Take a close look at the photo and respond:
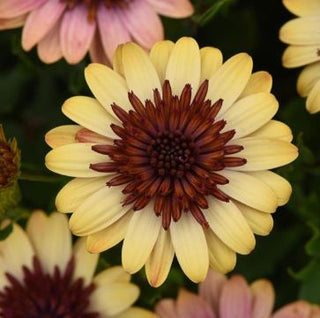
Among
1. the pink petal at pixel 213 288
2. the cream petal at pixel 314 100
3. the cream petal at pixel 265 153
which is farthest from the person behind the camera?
A: the pink petal at pixel 213 288

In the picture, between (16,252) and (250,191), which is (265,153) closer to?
(250,191)

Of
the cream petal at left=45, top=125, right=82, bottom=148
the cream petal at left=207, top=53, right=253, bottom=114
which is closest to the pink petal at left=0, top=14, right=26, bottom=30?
the cream petal at left=45, top=125, right=82, bottom=148

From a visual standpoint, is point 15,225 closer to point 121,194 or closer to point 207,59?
point 121,194

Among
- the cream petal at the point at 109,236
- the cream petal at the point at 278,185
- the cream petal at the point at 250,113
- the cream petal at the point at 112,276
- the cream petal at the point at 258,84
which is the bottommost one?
the cream petal at the point at 112,276

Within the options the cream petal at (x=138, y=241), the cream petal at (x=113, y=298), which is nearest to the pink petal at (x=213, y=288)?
the cream petal at (x=113, y=298)

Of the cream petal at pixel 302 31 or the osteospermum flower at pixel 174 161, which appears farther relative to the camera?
the cream petal at pixel 302 31

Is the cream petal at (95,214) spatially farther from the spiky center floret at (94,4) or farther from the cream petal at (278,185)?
the spiky center floret at (94,4)

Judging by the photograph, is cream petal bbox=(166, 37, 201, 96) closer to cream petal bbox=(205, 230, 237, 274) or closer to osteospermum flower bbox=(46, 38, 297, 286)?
osteospermum flower bbox=(46, 38, 297, 286)
